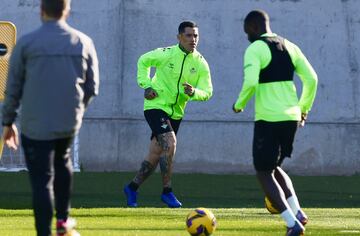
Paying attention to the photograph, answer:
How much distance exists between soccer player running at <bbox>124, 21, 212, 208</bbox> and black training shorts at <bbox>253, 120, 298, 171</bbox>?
406cm

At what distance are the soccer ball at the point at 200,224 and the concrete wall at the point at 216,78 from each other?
36.7ft

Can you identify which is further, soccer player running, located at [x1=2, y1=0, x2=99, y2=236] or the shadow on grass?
the shadow on grass

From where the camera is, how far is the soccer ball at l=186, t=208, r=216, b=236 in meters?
9.92

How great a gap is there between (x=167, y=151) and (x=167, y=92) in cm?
78

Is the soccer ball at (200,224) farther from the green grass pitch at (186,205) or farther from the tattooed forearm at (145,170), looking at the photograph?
the tattooed forearm at (145,170)

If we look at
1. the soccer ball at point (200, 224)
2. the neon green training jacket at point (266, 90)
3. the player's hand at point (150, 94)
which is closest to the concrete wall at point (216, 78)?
the player's hand at point (150, 94)

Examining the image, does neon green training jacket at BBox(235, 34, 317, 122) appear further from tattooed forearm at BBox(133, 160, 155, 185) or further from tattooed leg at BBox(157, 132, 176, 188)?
tattooed forearm at BBox(133, 160, 155, 185)

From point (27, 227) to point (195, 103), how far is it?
10.8m

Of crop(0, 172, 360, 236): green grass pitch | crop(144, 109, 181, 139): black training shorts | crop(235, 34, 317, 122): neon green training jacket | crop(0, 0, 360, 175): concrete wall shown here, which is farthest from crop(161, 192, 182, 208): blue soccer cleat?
crop(0, 0, 360, 175): concrete wall

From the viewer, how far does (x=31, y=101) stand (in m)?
8.05

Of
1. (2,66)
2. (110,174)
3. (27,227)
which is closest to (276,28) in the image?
(110,174)

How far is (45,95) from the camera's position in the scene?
8.04 m

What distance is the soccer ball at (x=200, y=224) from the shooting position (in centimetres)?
992

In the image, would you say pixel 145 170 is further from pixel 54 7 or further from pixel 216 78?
pixel 216 78
